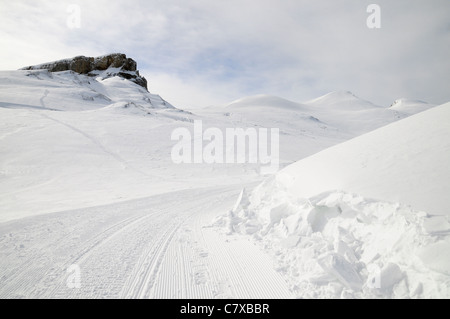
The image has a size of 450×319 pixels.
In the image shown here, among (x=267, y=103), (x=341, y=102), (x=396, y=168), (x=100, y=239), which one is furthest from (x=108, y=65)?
(x=341, y=102)

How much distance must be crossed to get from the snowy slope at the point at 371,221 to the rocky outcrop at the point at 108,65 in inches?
4070

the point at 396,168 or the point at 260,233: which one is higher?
the point at 396,168

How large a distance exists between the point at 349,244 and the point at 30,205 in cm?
952

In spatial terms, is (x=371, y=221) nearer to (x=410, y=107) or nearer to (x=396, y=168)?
(x=396, y=168)

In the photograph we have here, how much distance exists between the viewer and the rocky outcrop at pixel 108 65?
87750 mm

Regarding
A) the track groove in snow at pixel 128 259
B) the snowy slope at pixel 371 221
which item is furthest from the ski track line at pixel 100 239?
the snowy slope at pixel 371 221

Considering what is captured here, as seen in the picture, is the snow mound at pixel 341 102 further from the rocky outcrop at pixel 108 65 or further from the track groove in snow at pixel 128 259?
the track groove in snow at pixel 128 259

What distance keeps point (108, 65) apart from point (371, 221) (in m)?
113

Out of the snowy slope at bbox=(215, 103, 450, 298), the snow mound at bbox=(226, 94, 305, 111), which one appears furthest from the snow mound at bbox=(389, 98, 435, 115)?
the snowy slope at bbox=(215, 103, 450, 298)

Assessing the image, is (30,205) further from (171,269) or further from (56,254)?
(171,269)

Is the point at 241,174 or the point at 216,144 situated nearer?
the point at 241,174

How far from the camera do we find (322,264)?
11.4 feet

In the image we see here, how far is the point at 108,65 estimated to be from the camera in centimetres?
9731

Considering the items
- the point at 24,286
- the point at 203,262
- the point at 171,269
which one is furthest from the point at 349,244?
the point at 24,286
